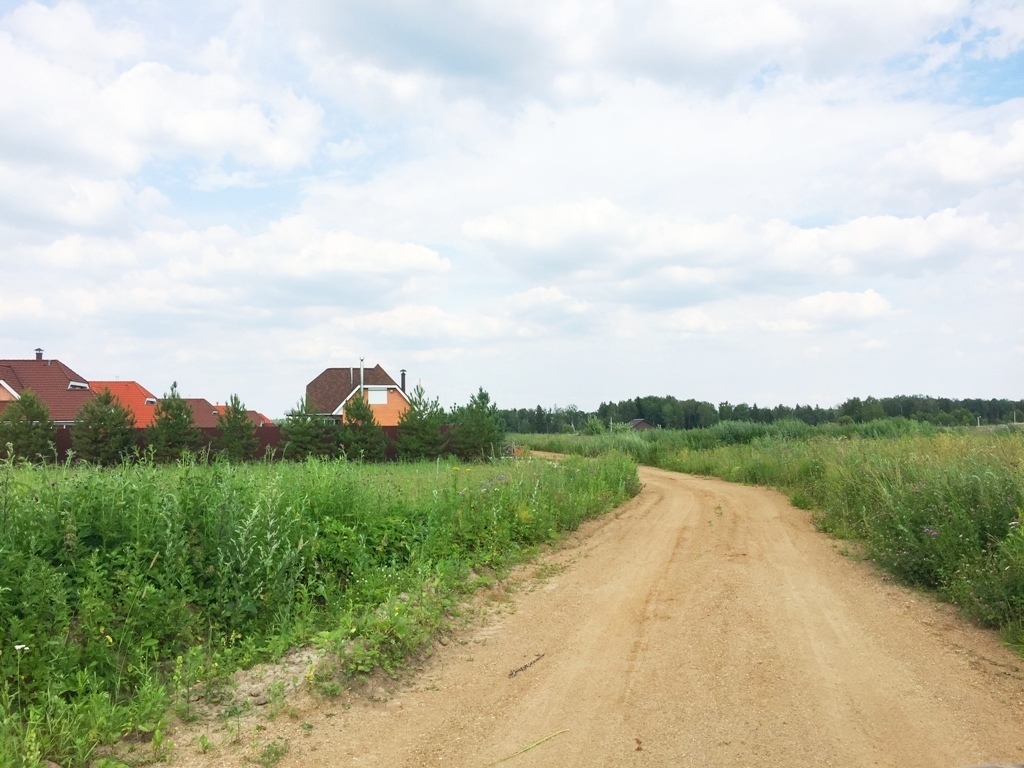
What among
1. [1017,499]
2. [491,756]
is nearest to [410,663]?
[491,756]

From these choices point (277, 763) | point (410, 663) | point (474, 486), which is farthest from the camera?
point (474, 486)

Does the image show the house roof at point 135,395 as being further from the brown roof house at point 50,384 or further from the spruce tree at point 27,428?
the spruce tree at point 27,428

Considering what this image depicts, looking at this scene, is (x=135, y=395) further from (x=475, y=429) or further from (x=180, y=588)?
(x=180, y=588)

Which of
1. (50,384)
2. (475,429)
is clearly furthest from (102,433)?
(50,384)

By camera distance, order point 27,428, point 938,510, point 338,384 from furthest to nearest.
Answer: point 338,384, point 27,428, point 938,510

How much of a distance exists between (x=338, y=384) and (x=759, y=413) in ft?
113

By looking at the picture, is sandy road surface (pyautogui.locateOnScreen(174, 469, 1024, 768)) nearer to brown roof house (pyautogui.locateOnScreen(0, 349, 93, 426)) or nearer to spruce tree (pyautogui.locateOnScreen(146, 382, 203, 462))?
spruce tree (pyautogui.locateOnScreen(146, 382, 203, 462))

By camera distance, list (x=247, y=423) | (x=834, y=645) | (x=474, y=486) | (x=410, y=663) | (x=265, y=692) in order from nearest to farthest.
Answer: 1. (x=265, y=692)
2. (x=410, y=663)
3. (x=834, y=645)
4. (x=474, y=486)
5. (x=247, y=423)

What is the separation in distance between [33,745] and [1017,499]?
948cm

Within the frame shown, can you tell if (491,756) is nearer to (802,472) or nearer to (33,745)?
(33,745)

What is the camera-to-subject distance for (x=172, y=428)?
28.0 meters

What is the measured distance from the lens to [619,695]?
521cm

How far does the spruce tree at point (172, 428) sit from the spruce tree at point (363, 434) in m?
5.78

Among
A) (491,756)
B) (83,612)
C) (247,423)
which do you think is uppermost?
(247,423)
